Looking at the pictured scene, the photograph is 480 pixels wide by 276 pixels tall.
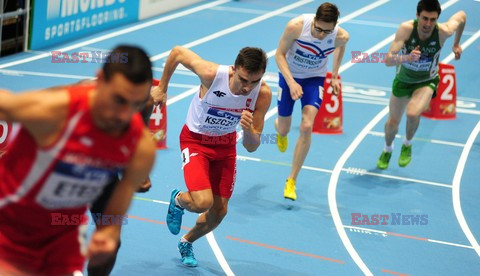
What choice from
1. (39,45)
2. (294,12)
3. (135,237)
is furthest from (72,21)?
(135,237)

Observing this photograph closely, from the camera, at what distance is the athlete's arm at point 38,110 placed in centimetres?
462

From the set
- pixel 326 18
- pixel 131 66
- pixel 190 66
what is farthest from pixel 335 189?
pixel 131 66

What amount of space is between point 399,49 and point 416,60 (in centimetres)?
27

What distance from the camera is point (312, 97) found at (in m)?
11.4

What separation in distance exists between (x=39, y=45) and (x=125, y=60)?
13.4 meters

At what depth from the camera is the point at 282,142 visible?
12.6 metres

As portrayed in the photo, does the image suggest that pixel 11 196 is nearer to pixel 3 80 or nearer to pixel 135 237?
pixel 135 237

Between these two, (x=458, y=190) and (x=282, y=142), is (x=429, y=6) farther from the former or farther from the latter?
(x=282, y=142)

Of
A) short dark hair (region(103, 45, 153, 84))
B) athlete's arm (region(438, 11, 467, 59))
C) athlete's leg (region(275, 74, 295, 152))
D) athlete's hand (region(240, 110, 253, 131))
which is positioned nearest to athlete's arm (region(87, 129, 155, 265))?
short dark hair (region(103, 45, 153, 84))

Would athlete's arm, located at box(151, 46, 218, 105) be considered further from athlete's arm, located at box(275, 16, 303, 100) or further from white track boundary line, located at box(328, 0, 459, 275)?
white track boundary line, located at box(328, 0, 459, 275)

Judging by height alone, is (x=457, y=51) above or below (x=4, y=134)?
above

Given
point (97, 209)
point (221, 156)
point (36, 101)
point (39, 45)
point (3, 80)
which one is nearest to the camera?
point (36, 101)

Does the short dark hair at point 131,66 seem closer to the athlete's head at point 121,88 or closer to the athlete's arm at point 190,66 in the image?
the athlete's head at point 121,88

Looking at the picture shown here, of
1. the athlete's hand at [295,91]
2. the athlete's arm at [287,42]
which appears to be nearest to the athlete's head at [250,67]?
the athlete's hand at [295,91]
